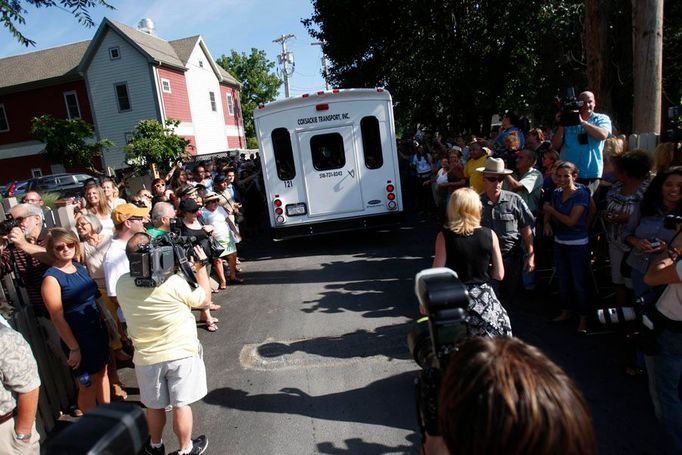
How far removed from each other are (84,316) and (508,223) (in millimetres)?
3725

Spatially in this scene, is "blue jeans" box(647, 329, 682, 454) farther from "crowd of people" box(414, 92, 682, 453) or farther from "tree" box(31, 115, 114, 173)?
"tree" box(31, 115, 114, 173)

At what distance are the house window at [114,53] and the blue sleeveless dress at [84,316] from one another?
2650 cm

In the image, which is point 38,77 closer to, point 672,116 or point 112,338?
point 112,338

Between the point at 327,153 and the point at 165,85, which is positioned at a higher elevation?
the point at 165,85

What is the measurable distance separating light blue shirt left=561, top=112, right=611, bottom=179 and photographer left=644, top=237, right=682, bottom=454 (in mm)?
3175

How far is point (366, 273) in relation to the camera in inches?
277

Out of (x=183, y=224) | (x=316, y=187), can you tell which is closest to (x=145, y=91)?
(x=316, y=187)

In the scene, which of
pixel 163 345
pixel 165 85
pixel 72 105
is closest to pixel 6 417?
pixel 163 345

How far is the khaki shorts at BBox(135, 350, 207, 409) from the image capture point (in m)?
2.97

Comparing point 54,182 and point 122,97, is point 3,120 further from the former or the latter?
point 54,182

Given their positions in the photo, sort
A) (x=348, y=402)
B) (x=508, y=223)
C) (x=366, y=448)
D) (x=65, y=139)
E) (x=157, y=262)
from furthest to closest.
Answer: (x=65, y=139)
(x=508, y=223)
(x=348, y=402)
(x=366, y=448)
(x=157, y=262)

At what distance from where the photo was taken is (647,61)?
247 inches

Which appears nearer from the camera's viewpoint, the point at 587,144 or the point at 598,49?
the point at 587,144

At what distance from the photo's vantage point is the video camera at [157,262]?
8.83ft
